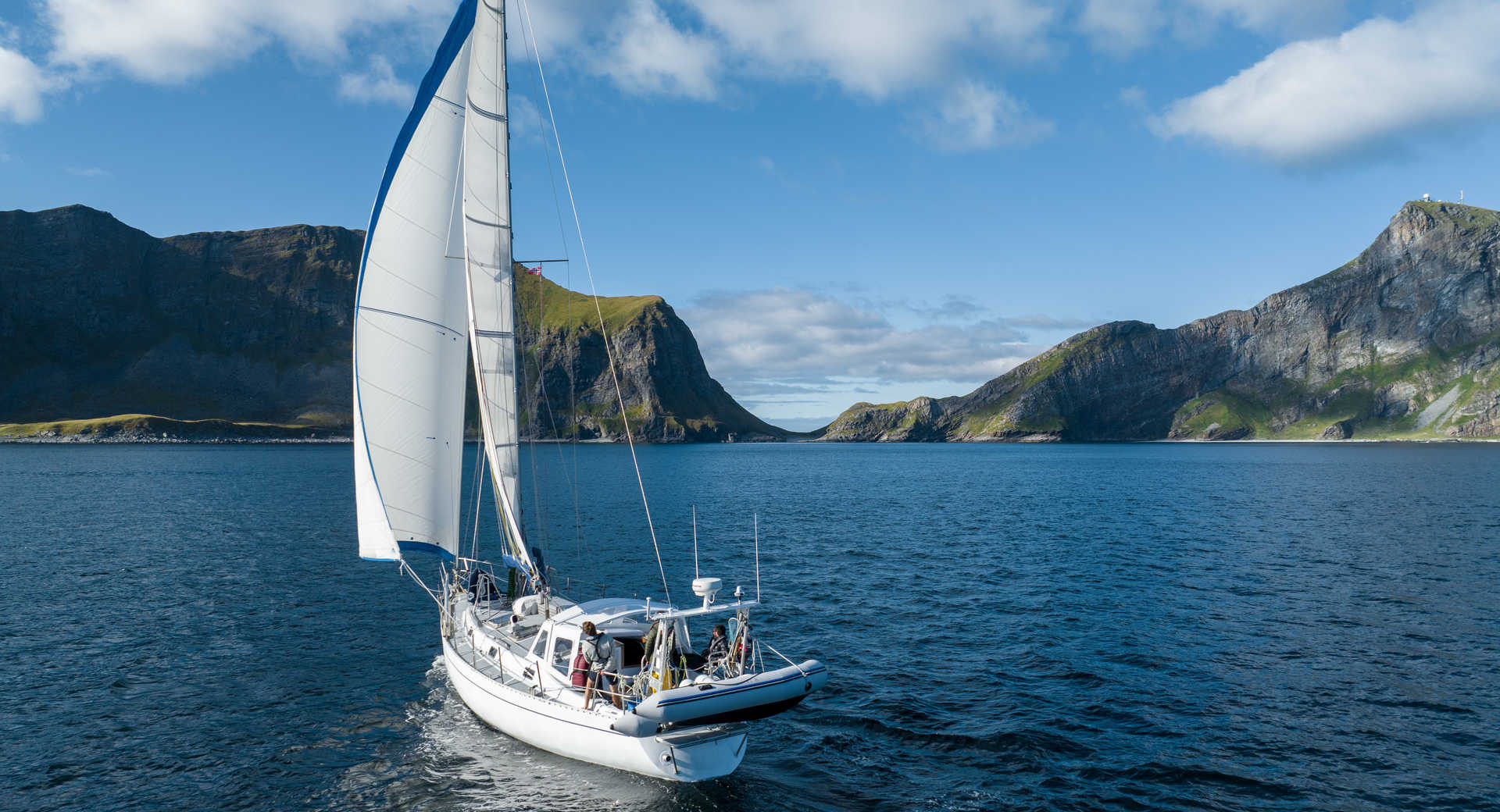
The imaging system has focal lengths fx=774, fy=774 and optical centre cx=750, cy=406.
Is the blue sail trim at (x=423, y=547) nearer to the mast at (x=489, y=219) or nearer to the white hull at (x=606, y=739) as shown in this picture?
the mast at (x=489, y=219)

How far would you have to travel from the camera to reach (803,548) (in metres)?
51.3

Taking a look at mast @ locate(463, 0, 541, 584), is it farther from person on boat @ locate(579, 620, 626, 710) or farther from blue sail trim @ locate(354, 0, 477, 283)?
person on boat @ locate(579, 620, 626, 710)

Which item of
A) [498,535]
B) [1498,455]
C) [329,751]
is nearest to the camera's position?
[329,751]

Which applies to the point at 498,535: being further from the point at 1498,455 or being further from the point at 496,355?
the point at 1498,455

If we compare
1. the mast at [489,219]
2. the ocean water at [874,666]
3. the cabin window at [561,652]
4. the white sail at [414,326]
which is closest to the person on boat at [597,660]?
the cabin window at [561,652]

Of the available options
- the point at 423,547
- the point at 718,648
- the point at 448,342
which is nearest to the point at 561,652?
the point at 718,648

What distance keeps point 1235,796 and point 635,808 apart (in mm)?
13614

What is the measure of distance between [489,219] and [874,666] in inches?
762

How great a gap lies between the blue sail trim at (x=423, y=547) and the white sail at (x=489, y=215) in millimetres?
2754

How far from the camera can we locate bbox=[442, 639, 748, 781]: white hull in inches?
650

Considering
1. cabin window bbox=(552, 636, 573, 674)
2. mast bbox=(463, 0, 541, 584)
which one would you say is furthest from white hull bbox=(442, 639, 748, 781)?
mast bbox=(463, 0, 541, 584)

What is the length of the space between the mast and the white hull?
4.35m

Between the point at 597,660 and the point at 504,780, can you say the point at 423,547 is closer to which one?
the point at 504,780

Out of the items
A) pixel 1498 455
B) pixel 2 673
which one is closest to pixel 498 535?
pixel 2 673
